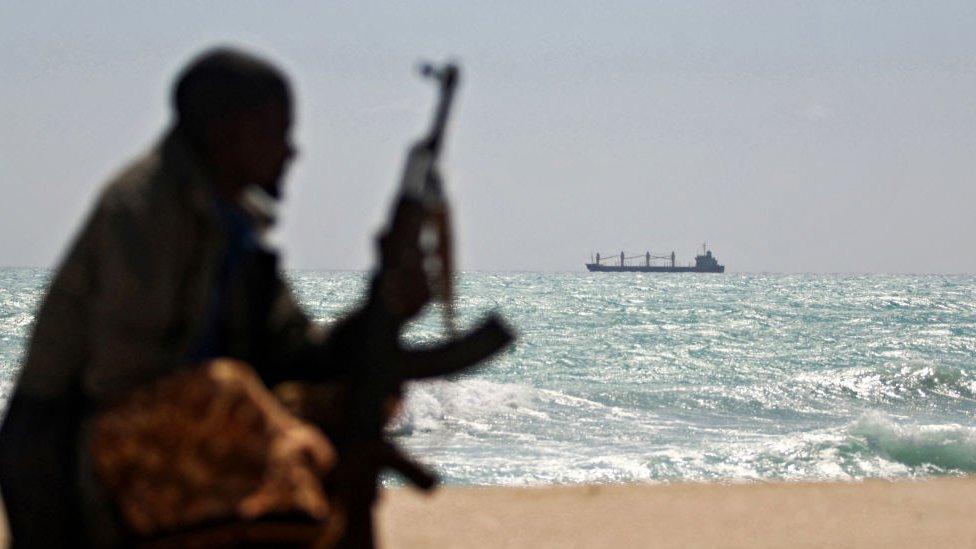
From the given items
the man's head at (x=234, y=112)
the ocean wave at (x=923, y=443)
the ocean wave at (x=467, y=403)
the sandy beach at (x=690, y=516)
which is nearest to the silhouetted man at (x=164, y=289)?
the man's head at (x=234, y=112)

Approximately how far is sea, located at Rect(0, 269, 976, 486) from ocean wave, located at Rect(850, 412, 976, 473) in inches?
1.3

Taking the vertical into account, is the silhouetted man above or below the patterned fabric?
above

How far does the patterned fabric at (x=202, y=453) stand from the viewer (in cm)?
231

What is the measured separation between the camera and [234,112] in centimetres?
243

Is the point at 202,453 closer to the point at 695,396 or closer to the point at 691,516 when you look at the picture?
the point at 691,516

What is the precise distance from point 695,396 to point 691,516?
18.1 metres

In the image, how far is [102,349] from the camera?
2.33 m

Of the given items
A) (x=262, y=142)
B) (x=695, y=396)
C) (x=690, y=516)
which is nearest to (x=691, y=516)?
(x=690, y=516)

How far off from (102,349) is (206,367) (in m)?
0.18

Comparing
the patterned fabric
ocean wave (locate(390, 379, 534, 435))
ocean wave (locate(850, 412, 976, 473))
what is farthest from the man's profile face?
ocean wave (locate(390, 379, 534, 435))

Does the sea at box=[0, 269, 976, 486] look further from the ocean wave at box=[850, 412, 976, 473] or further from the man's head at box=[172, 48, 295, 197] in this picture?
the man's head at box=[172, 48, 295, 197]

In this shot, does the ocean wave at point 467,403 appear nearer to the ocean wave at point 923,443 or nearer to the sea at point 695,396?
the sea at point 695,396

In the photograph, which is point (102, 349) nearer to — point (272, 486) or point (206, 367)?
point (206, 367)

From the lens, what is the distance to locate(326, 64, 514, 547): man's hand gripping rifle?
8.49ft
